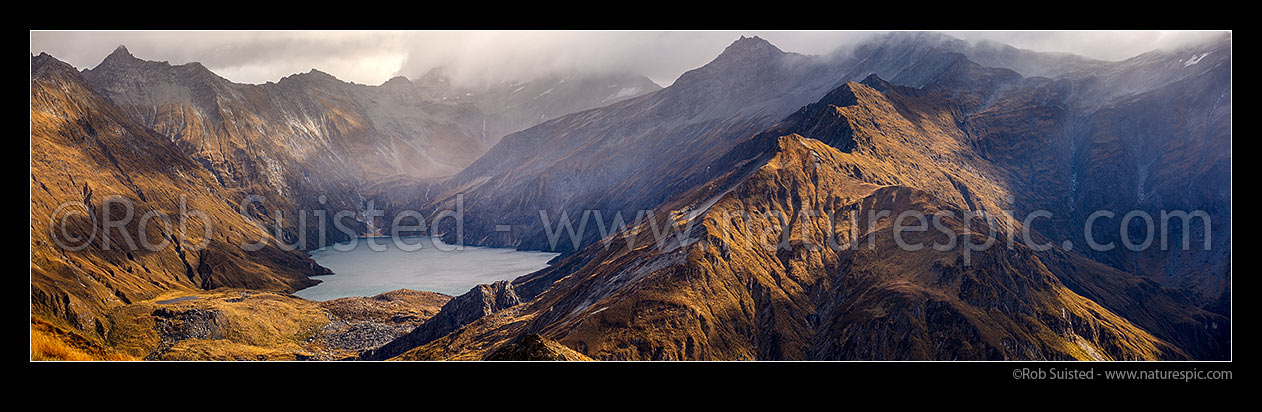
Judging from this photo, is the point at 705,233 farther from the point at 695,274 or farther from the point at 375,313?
the point at 375,313

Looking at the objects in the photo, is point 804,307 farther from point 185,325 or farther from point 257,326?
point 185,325

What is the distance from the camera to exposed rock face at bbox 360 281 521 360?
133 m

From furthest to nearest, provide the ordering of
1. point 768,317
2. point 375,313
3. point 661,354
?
point 375,313
point 768,317
point 661,354

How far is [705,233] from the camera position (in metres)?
131

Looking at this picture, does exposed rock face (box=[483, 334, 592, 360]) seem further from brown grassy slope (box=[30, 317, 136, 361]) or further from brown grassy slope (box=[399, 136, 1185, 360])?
brown grassy slope (box=[399, 136, 1185, 360])

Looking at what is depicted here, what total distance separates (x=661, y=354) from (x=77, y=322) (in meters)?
93.4

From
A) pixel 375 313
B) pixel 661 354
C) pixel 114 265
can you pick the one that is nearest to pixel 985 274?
pixel 661 354

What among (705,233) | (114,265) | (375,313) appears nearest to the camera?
(705,233)

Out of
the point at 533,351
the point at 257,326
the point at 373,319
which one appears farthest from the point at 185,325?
the point at 533,351

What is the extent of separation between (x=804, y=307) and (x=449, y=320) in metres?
55.5

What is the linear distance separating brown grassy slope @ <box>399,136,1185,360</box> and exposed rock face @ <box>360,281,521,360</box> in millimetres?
5569

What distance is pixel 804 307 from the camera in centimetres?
12206

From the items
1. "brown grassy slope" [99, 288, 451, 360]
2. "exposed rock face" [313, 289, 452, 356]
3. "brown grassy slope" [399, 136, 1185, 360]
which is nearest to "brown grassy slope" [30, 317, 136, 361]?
"brown grassy slope" [399, 136, 1185, 360]

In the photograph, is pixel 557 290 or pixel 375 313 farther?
pixel 375 313
